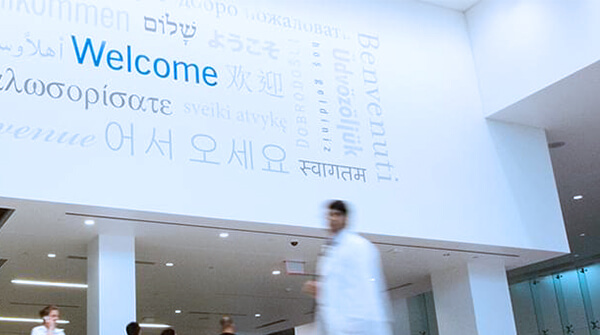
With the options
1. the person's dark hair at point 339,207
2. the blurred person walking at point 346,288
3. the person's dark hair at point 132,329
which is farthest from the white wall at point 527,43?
the blurred person walking at point 346,288

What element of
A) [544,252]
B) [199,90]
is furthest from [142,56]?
[544,252]

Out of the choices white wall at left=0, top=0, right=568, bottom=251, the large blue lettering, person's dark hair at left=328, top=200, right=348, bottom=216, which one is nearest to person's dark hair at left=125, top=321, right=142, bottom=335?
white wall at left=0, top=0, right=568, bottom=251

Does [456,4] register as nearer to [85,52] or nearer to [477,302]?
[477,302]

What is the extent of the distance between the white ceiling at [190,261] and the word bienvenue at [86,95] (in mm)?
1271

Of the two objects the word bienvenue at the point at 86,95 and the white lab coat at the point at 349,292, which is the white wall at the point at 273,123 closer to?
the word bienvenue at the point at 86,95

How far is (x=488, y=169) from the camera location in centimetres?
1241

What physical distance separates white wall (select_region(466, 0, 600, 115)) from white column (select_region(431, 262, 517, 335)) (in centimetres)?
275

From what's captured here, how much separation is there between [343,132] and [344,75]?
94 cm

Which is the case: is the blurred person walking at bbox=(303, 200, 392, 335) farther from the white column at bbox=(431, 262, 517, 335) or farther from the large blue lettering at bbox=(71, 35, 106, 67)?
the white column at bbox=(431, 262, 517, 335)

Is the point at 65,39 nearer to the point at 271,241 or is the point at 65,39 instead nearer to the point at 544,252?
the point at 271,241

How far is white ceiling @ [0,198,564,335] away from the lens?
984 cm

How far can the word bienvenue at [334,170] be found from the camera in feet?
34.8

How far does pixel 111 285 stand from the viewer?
10.0 meters

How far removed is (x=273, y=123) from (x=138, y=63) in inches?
76.3
